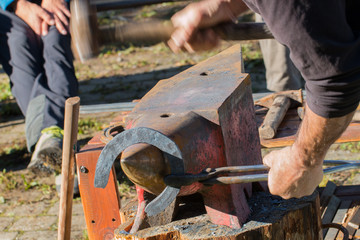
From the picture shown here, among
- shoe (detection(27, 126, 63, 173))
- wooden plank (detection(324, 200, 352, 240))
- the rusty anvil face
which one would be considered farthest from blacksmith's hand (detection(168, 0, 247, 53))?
shoe (detection(27, 126, 63, 173))

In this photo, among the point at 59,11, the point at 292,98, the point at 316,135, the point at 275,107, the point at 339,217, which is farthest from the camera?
the point at 59,11

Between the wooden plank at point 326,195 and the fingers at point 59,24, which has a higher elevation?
the fingers at point 59,24

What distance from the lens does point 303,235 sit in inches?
89.7

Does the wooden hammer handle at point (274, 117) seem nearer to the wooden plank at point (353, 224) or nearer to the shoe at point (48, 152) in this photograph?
the wooden plank at point (353, 224)

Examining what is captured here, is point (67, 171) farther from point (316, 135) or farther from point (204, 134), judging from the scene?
point (316, 135)

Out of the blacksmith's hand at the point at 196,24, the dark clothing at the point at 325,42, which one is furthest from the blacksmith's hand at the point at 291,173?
the blacksmith's hand at the point at 196,24

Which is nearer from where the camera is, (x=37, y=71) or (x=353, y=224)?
(x=353, y=224)

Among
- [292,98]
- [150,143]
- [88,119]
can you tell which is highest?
[150,143]

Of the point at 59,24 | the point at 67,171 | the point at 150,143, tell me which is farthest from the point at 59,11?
the point at 150,143

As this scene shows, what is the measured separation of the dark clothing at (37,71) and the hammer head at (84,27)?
9.02 ft

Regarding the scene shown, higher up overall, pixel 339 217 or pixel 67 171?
pixel 67 171

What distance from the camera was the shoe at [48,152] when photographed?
4188 mm

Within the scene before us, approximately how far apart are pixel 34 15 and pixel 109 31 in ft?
9.10

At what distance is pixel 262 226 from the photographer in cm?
208
